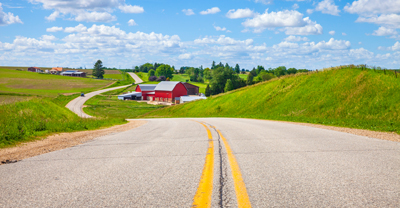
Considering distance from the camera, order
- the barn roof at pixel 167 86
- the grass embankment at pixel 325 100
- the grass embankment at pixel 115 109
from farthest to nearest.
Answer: the barn roof at pixel 167 86 < the grass embankment at pixel 115 109 < the grass embankment at pixel 325 100

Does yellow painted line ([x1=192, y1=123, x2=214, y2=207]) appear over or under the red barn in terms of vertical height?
under

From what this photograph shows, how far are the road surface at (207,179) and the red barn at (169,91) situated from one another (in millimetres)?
88489

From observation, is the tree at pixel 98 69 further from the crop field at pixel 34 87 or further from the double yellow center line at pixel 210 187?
the double yellow center line at pixel 210 187

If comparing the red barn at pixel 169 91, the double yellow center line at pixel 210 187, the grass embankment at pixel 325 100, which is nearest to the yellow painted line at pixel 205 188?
the double yellow center line at pixel 210 187

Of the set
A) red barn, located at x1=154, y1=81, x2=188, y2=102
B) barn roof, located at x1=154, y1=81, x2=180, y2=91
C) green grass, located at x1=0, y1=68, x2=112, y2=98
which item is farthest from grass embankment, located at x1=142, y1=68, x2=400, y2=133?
green grass, located at x1=0, y1=68, x2=112, y2=98

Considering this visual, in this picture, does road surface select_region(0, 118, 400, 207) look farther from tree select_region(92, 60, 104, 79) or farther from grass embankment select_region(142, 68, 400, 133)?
tree select_region(92, 60, 104, 79)

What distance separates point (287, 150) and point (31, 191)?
5.87m

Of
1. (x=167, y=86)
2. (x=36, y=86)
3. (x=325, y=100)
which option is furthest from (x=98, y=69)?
(x=325, y=100)

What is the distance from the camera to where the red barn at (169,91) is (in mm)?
95500

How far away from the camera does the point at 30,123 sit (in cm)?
1302

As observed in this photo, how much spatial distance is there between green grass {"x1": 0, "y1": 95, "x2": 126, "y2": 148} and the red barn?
7370 cm

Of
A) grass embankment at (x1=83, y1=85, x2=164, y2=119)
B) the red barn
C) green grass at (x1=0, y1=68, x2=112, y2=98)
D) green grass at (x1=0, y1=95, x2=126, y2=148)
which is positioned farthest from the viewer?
the red barn

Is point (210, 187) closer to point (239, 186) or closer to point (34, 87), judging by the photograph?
point (239, 186)

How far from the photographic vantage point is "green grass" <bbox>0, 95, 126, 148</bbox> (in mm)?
9964
